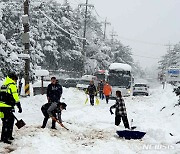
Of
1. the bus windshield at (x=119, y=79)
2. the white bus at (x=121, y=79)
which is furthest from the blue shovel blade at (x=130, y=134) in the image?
the bus windshield at (x=119, y=79)

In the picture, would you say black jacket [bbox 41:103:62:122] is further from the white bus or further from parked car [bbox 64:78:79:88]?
parked car [bbox 64:78:79:88]

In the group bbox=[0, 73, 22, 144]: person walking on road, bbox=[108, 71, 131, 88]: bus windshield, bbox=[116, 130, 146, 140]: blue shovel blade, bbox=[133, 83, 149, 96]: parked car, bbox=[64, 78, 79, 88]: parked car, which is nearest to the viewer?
bbox=[0, 73, 22, 144]: person walking on road

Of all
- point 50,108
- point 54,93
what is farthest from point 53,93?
point 50,108

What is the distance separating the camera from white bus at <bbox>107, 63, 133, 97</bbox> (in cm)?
3250

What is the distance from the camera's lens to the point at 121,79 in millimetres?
33188

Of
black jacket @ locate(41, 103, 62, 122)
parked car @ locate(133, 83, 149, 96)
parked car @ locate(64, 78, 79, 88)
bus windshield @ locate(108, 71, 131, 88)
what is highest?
bus windshield @ locate(108, 71, 131, 88)

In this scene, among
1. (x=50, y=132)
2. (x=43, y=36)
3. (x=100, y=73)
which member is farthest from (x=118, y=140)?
Result: (x=43, y=36)

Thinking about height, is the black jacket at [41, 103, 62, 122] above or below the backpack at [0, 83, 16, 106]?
below

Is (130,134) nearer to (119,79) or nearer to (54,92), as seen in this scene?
(54,92)

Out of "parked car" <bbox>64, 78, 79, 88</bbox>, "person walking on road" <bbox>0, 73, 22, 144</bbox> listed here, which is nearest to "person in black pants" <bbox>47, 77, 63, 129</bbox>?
"person walking on road" <bbox>0, 73, 22, 144</bbox>

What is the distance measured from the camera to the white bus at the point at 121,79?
32500 mm

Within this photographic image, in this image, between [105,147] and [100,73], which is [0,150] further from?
[100,73]

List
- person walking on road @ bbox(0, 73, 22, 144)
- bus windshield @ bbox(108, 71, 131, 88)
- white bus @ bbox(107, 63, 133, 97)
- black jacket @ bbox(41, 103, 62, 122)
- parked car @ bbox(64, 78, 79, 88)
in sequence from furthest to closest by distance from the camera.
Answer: parked car @ bbox(64, 78, 79, 88), bus windshield @ bbox(108, 71, 131, 88), white bus @ bbox(107, 63, 133, 97), black jacket @ bbox(41, 103, 62, 122), person walking on road @ bbox(0, 73, 22, 144)

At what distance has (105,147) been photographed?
9.91 m
